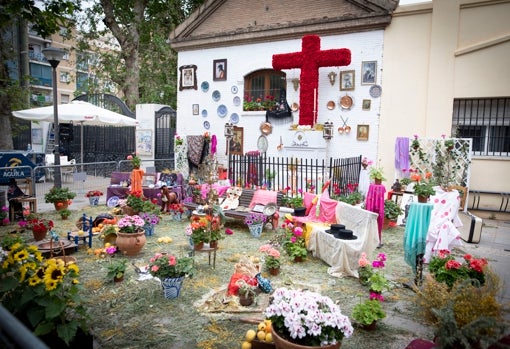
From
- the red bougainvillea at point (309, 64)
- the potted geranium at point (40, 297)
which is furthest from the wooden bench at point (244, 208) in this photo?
the potted geranium at point (40, 297)

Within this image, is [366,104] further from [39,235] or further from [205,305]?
[39,235]

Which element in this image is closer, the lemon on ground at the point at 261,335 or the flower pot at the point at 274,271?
the lemon on ground at the point at 261,335

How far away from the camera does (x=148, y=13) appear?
21359mm

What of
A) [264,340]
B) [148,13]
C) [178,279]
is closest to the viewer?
[264,340]

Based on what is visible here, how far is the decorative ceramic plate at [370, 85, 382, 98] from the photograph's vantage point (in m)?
11.6

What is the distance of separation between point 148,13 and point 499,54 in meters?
18.6

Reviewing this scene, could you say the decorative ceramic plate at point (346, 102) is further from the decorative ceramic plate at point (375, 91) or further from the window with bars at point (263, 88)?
the window with bars at point (263, 88)

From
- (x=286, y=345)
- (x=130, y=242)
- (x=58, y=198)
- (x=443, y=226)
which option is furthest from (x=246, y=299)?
(x=58, y=198)

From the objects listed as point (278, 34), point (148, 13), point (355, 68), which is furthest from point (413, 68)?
point (148, 13)

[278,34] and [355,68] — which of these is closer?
[355,68]

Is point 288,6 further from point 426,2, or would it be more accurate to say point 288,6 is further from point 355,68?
point 426,2

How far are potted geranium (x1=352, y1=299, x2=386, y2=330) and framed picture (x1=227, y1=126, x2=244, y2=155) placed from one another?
34.6 feet

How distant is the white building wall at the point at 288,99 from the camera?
1178 centimetres

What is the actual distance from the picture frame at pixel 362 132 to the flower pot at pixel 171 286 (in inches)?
346
